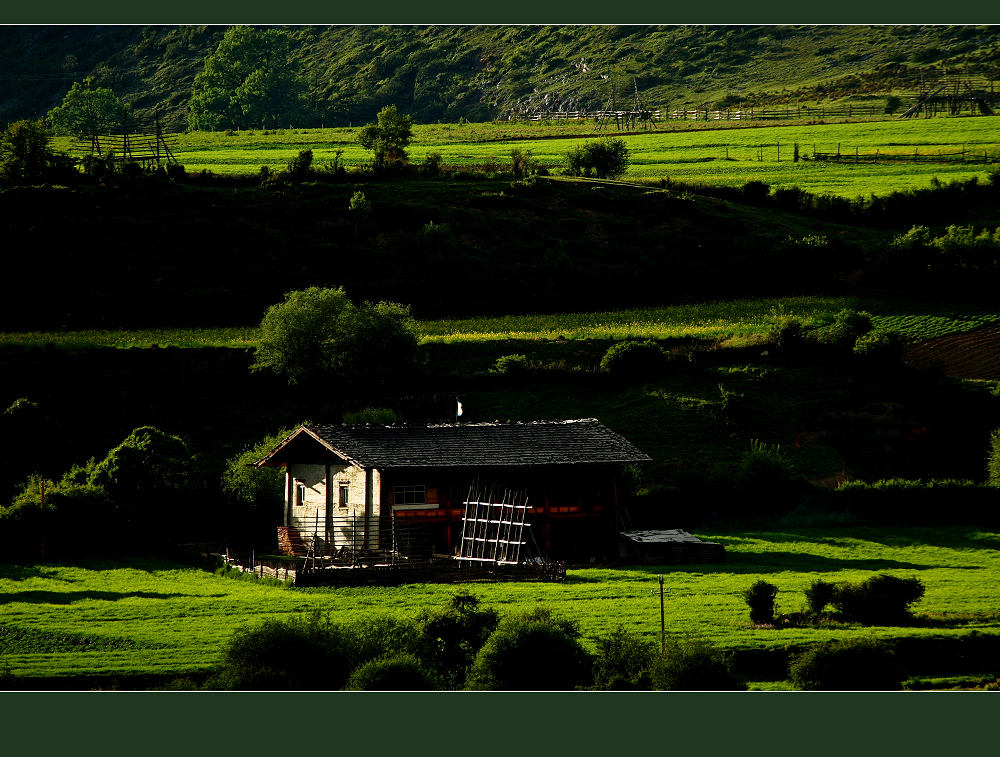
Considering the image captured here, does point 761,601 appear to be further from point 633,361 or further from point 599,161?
point 599,161

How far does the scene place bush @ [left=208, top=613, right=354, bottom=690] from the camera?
3272 centimetres

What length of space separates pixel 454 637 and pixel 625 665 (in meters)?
5.17

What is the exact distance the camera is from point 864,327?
78750 mm

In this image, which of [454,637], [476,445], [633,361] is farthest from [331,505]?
[633,361]

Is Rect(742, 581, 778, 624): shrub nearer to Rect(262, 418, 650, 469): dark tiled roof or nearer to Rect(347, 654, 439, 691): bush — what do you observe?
Rect(347, 654, 439, 691): bush

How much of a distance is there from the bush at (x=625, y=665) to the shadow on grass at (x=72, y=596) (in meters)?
16.7

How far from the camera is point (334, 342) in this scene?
74.1 metres

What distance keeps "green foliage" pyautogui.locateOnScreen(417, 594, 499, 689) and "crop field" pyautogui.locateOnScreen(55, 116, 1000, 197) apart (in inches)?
3163

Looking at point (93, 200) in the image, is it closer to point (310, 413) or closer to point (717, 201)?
point (310, 413)

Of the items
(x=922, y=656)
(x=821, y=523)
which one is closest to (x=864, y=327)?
(x=821, y=523)

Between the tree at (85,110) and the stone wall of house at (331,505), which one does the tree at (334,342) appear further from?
the tree at (85,110)

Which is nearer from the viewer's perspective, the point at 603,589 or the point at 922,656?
the point at 922,656

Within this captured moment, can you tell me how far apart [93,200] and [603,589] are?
68.0m

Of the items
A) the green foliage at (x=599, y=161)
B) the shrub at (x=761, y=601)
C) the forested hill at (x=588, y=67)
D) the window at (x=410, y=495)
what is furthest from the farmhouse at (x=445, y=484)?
the forested hill at (x=588, y=67)
